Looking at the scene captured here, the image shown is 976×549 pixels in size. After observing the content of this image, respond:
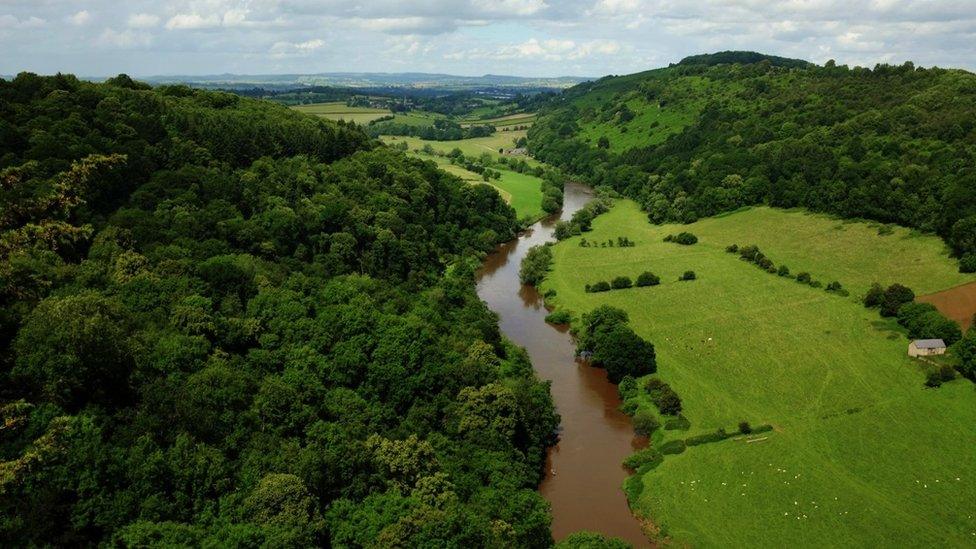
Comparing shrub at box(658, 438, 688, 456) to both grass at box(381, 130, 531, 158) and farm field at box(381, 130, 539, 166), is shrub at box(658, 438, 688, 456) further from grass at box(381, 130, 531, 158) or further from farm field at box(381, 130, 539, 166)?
grass at box(381, 130, 531, 158)

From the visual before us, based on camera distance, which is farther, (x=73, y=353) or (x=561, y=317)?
(x=561, y=317)

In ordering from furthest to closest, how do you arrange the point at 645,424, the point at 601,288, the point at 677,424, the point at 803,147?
1. the point at 803,147
2. the point at 601,288
3. the point at 645,424
4. the point at 677,424

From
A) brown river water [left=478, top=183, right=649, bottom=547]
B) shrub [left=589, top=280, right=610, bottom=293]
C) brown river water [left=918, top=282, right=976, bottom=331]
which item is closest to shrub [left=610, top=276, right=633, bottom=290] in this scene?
shrub [left=589, top=280, right=610, bottom=293]

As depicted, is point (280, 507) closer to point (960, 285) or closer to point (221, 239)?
point (221, 239)

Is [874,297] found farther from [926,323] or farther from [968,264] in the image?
[968,264]

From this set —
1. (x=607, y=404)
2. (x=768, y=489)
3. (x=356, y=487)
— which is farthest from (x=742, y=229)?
(x=356, y=487)

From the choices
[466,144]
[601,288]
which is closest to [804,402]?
[601,288]
